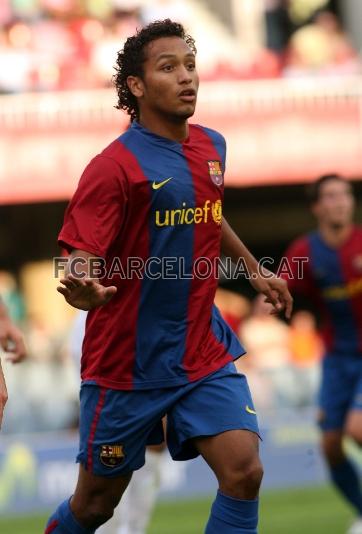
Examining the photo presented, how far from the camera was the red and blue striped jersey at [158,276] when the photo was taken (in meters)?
5.19

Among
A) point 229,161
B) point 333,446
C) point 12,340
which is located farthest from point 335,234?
point 229,161

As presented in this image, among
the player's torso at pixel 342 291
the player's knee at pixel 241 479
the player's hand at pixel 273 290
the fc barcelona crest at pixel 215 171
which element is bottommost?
the player's torso at pixel 342 291

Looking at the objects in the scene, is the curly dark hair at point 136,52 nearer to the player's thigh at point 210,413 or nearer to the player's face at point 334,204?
the player's thigh at point 210,413

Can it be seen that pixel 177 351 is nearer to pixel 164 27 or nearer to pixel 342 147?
pixel 164 27

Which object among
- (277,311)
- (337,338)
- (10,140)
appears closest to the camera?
(277,311)

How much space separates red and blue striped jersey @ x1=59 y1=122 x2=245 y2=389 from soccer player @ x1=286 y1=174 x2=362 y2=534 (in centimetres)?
338

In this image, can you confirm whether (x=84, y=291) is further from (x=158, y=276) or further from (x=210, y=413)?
(x=210, y=413)

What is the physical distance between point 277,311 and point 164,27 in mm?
1362

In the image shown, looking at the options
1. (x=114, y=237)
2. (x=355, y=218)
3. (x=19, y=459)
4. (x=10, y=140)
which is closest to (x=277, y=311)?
(x=114, y=237)

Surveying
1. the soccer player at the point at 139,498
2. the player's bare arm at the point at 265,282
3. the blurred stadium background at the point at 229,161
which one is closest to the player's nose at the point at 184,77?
the player's bare arm at the point at 265,282

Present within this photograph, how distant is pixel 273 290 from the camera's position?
18.7 feet

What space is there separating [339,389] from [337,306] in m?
0.59

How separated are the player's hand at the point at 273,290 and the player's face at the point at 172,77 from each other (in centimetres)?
84

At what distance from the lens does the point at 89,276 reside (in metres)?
4.90
